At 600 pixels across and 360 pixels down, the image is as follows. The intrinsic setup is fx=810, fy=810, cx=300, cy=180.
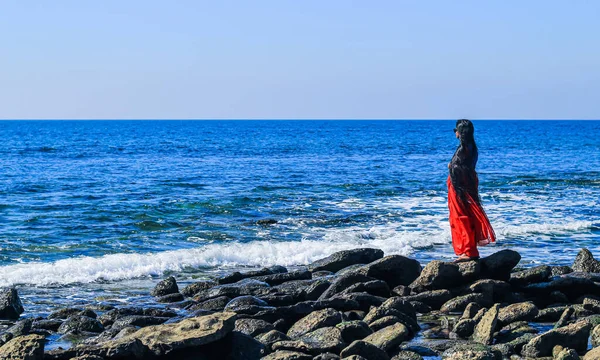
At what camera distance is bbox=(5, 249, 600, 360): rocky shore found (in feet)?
26.8

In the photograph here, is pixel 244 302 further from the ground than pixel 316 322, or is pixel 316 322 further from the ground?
pixel 316 322

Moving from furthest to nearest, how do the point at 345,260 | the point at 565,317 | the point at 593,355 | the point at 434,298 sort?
the point at 345,260 → the point at 434,298 → the point at 565,317 → the point at 593,355

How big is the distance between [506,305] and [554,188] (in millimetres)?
22294

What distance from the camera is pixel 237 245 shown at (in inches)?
714

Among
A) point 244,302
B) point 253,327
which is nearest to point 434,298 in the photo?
point 244,302

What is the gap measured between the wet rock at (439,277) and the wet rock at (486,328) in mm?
1977

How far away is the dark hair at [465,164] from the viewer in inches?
451

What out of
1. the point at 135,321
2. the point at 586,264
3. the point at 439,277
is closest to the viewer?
the point at 135,321

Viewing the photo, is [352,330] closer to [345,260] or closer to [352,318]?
[352,318]

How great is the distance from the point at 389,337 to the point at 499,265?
11.1 ft

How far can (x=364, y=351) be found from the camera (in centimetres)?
820

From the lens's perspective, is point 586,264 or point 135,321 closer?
point 135,321

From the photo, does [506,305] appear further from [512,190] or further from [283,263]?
[512,190]

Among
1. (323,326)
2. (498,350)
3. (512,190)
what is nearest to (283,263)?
(323,326)
